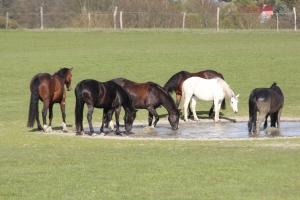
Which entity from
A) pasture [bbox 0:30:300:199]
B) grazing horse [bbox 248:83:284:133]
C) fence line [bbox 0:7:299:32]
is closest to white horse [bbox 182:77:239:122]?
pasture [bbox 0:30:300:199]

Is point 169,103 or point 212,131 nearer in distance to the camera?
point 212,131

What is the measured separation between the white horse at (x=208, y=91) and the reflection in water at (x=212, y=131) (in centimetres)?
65

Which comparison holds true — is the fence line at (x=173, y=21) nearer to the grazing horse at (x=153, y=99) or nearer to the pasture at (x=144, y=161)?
the pasture at (x=144, y=161)

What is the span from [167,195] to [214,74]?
11983 millimetres

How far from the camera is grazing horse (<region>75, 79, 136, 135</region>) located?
15.9 metres

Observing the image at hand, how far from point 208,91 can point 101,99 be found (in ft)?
13.7

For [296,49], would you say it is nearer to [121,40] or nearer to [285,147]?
[121,40]

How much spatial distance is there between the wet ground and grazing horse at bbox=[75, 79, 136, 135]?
617 millimetres

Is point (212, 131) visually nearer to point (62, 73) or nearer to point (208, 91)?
point (208, 91)

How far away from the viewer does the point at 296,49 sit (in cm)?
3662

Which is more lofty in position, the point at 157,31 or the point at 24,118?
the point at 157,31

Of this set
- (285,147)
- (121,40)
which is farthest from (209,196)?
(121,40)

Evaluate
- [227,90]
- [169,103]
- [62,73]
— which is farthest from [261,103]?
[62,73]

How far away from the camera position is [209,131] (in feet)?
56.6
